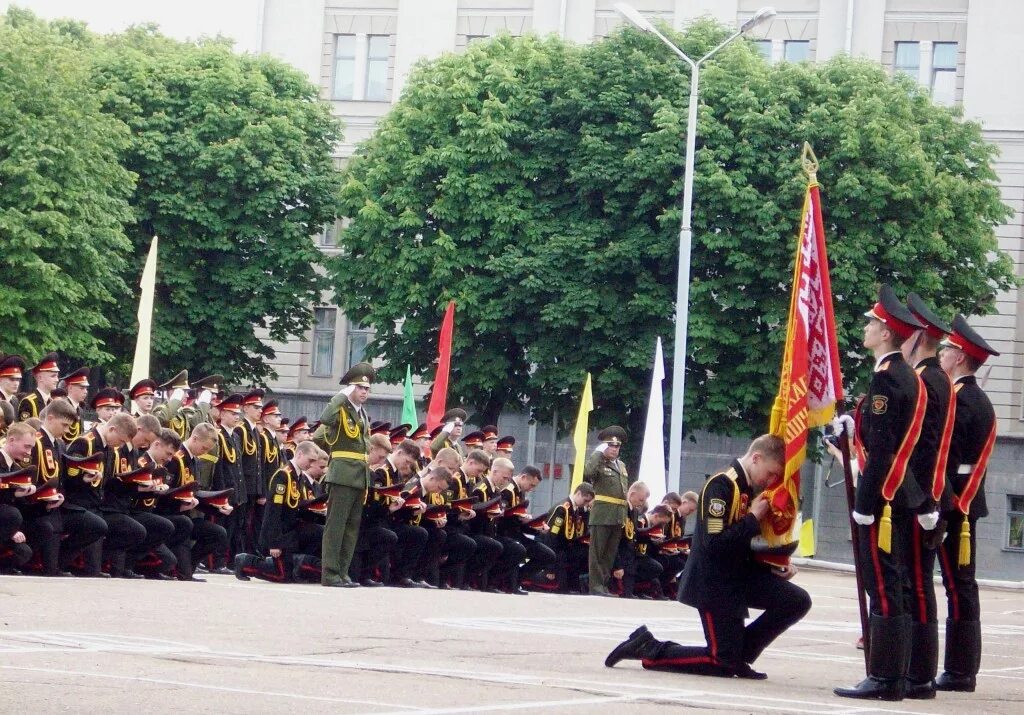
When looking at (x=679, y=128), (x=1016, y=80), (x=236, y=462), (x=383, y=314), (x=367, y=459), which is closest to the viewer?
(x=367, y=459)

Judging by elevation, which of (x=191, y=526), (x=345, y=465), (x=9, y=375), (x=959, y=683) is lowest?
(x=191, y=526)

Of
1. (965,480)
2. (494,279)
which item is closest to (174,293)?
(494,279)

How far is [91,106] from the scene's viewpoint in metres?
39.1

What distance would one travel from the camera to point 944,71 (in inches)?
1791

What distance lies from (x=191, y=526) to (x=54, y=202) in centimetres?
2255

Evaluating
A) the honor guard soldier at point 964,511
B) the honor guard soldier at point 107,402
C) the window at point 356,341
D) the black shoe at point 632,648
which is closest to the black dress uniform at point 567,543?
the honor guard soldier at point 107,402

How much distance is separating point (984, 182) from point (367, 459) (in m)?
25.7

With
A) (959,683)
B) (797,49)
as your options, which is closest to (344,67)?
(797,49)

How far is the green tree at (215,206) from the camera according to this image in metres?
42.1

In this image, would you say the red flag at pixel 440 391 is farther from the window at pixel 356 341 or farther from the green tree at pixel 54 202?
the window at pixel 356 341

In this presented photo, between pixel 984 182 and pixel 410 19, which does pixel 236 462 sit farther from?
pixel 410 19

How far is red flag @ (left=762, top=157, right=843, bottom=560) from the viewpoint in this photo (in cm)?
1020

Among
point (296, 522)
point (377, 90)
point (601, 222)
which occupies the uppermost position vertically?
point (377, 90)

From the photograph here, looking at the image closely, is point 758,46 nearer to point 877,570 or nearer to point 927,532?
point 927,532
